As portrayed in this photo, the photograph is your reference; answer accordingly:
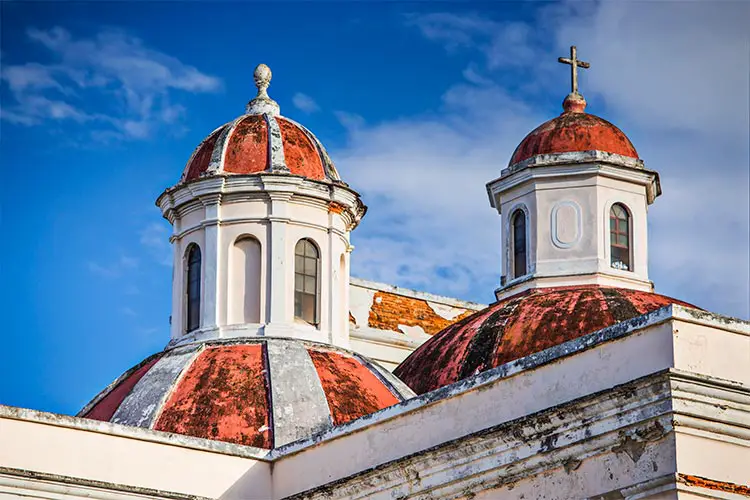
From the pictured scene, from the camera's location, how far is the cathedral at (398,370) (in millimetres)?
14336

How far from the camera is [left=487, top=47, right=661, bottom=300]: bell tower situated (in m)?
25.2

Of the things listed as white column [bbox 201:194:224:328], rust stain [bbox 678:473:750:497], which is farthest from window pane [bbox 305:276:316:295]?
rust stain [bbox 678:473:750:497]

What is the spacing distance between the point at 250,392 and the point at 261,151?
381 centimetres

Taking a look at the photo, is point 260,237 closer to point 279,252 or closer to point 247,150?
point 279,252

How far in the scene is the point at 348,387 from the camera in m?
20.2

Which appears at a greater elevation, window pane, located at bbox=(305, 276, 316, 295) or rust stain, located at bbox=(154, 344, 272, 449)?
window pane, located at bbox=(305, 276, 316, 295)

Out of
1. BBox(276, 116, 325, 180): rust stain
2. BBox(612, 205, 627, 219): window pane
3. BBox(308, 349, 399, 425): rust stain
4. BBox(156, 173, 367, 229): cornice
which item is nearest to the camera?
BBox(308, 349, 399, 425): rust stain

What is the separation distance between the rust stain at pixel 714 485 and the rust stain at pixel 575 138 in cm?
1205

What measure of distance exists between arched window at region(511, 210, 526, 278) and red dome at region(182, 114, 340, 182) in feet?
14.1

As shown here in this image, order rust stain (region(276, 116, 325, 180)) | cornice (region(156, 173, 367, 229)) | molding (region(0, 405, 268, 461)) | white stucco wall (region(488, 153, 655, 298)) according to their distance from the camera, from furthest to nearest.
Answer: white stucco wall (region(488, 153, 655, 298)) < rust stain (region(276, 116, 325, 180)) < cornice (region(156, 173, 367, 229)) < molding (region(0, 405, 268, 461))

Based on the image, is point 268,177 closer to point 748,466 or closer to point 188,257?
point 188,257

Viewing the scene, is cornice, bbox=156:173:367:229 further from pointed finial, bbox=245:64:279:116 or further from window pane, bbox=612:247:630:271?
window pane, bbox=612:247:630:271

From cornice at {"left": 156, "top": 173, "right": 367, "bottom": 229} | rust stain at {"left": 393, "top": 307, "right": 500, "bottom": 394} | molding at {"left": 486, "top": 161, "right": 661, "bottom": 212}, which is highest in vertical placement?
molding at {"left": 486, "top": 161, "right": 661, "bottom": 212}

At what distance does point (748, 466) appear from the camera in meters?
14.2
